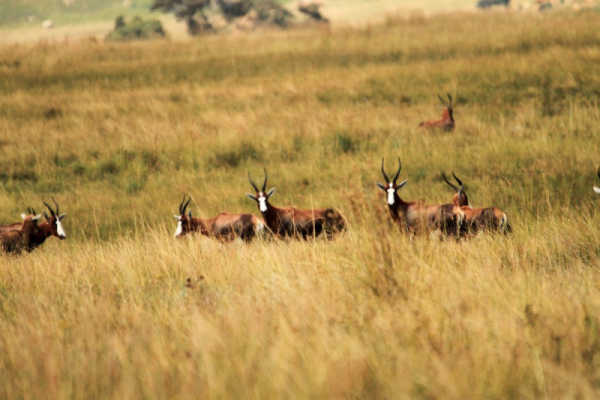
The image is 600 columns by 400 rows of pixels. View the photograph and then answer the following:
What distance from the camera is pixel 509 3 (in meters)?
58.1

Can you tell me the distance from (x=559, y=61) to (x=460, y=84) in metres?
2.62

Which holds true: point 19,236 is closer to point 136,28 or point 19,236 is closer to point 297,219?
point 297,219

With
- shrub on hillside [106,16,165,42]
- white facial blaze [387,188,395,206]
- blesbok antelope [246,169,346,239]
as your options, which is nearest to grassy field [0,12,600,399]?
white facial blaze [387,188,395,206]

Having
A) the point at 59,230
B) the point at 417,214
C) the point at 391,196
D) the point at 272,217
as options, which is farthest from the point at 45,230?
the point at 417,214

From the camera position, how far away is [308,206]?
9844mm

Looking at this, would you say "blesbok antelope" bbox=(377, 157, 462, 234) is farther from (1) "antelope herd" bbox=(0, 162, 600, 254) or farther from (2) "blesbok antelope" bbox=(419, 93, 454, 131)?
(2) "blesbok antelope" bbox=(419, 93, 454, 131)

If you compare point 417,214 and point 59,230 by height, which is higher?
point 417,214

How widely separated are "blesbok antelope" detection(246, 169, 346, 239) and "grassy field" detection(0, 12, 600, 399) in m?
0.88

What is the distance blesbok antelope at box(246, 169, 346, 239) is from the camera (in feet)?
25.5

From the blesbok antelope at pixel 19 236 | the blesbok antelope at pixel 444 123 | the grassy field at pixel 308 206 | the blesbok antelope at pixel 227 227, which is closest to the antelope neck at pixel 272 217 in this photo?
the blesbok antelope at pixel 227 227

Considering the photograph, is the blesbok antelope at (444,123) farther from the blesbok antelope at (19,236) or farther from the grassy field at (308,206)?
the blesbok antelope at (19,236)

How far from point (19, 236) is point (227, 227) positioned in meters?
2.65

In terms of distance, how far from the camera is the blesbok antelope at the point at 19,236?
840 cm

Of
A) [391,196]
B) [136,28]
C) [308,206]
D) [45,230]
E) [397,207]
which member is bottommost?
[308,206]
